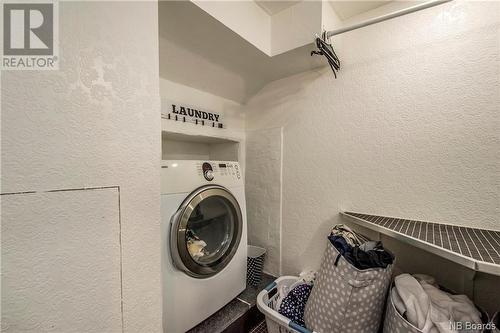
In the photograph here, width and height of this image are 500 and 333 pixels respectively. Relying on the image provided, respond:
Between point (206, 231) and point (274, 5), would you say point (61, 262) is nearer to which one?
point (206, 231)

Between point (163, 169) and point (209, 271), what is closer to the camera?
point (163, 169)

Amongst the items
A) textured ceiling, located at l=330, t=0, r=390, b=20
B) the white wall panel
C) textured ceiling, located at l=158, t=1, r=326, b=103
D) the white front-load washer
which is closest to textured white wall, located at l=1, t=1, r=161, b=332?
the white wall panel

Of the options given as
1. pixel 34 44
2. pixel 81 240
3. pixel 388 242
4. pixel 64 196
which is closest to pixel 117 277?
pixel 81 240

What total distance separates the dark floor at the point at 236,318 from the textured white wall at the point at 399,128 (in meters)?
0.43

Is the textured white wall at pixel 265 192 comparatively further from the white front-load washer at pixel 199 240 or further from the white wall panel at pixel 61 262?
the white wall panel at pixel 61 262

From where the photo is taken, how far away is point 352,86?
4.38 ft

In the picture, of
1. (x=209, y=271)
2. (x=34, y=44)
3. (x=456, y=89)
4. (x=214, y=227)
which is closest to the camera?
(x=34, y=44)

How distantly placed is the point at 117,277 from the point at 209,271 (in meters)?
0.61

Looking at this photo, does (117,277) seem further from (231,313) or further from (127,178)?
(231,313)

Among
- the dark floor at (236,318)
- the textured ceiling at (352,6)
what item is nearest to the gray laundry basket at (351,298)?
the dark floor at (236,318)

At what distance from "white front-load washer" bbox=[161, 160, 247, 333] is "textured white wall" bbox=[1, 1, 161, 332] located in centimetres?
29

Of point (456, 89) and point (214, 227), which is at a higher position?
point (456, 89)

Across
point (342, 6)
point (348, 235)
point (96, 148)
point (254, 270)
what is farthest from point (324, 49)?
point (254, 270)

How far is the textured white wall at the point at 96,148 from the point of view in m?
0.49
